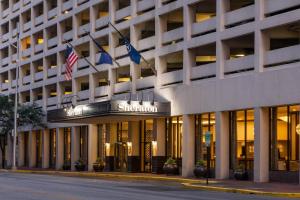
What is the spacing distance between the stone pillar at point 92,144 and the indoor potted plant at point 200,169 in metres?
19.4

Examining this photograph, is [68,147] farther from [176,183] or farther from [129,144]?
[176,183]

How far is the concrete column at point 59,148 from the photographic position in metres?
73.1

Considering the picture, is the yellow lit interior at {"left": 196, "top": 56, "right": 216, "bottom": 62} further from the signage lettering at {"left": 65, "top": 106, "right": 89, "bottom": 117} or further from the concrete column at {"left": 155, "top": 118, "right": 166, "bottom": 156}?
the signage lettering at {"left": 65, "top": 106, "right": 89, "bottom": 117}

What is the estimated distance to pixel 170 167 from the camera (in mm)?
51875

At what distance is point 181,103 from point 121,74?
1349 cm

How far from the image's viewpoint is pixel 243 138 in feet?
151

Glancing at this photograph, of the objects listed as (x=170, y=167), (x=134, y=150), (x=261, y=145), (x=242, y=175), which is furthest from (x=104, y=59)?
(x=261, y=145)

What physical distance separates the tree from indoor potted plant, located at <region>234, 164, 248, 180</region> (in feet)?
112

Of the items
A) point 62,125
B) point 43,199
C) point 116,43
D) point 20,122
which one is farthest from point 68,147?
point 43,199

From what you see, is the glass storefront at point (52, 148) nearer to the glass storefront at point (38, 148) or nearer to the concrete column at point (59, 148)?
the concrete column at point (59, 148)

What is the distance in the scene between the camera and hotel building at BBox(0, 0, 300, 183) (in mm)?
42625

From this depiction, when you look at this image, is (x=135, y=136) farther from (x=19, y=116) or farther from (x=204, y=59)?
(x=19, y=116)

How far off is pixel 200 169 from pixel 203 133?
3.67m

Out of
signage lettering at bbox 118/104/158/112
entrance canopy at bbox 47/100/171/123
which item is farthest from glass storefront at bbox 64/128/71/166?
signage lettering at bbox 118/104/158/112
